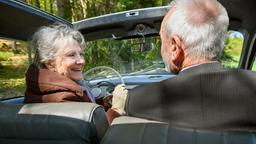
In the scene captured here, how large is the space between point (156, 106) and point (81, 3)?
546 inches

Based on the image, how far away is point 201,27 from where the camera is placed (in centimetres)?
172

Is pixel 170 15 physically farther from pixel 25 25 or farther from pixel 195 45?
pixel 25 25

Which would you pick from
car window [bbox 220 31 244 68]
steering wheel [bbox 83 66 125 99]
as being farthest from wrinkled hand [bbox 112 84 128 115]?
car window [bbox 220 31 244 68]

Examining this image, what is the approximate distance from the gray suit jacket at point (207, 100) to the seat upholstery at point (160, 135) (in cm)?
3

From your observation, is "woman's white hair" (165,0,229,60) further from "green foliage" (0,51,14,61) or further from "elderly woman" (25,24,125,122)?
"green foliage" (0,51,14,61)

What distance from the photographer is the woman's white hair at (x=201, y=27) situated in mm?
1721

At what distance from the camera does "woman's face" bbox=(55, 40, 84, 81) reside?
2.68 metres

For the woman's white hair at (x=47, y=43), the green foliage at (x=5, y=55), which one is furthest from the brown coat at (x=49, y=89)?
the green foliage at (x=5, y=55)

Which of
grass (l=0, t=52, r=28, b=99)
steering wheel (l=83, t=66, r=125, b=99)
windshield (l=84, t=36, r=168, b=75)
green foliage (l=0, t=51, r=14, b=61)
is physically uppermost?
windshield (l=84, t=36, r=168, b=75)

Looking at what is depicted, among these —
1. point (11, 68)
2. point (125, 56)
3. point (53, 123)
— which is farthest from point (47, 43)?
point (11, 68)

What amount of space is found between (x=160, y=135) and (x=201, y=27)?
19.1 inches

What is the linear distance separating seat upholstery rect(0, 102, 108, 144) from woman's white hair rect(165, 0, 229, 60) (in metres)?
0.52

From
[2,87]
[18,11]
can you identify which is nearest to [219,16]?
[18,11]

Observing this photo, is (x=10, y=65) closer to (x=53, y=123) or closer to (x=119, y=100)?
(x=119, y=100)
